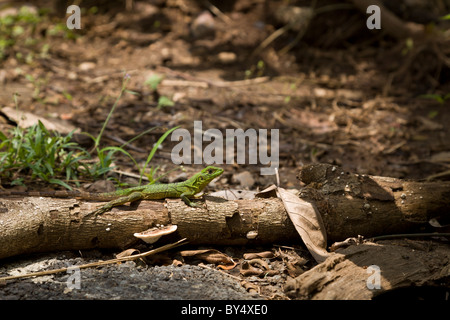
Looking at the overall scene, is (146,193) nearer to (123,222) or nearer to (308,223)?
(123,222)

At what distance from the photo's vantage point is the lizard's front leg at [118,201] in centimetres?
379

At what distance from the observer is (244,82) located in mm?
7871

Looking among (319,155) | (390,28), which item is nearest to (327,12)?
(390,28)

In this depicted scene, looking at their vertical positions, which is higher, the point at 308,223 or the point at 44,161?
the point at 44,161

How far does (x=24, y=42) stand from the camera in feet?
28.0

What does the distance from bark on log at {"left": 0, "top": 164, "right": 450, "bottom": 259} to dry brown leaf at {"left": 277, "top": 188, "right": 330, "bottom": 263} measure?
0.08 meters

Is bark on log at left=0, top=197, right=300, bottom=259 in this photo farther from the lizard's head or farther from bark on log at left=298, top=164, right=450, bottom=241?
bark on log at left=298, top=164, right=450, bottom=241

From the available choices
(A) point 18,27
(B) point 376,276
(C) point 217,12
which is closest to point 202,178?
(B) point 376,276

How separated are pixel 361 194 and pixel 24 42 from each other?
7.06 metres

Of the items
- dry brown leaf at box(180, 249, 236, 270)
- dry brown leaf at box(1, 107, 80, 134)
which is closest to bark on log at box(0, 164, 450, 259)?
dry brown leaf at box(180, 249, 236, 270)

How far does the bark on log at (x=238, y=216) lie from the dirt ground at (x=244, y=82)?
29 centimetres

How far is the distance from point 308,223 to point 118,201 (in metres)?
1.62

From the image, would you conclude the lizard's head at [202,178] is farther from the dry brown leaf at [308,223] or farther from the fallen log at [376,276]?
the fallen log at [376,276]

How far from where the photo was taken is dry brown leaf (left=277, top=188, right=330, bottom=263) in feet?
12.6
